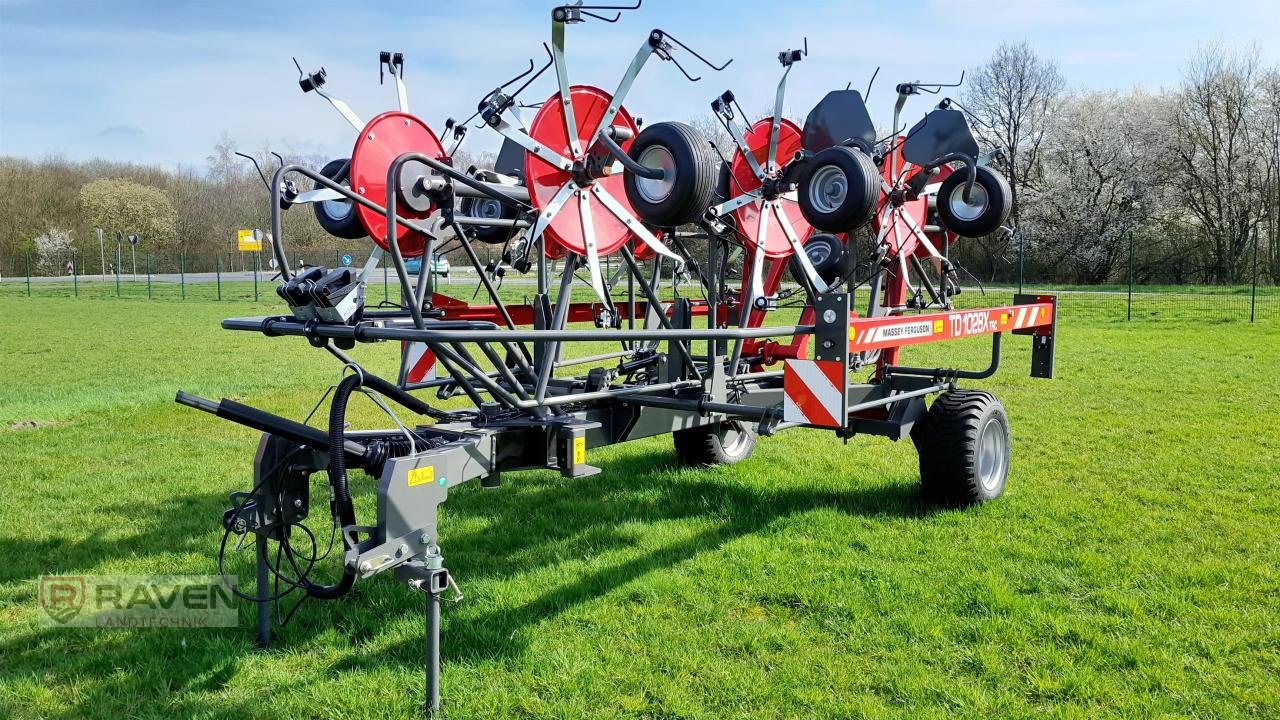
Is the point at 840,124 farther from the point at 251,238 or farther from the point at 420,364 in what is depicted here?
the point at 251,238

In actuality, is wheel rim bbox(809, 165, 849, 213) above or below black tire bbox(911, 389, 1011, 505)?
above

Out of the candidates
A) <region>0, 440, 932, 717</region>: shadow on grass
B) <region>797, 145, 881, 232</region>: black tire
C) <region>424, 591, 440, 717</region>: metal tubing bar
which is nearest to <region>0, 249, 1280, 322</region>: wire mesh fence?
<region>424, 591, 440, 717</region>: metal tubing bar

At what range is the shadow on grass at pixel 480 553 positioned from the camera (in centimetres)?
395

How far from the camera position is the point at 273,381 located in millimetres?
12258

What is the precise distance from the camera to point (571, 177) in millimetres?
4648

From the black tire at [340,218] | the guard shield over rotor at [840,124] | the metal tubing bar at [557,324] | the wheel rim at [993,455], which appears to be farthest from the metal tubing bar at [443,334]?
the wheel rim at [993,455]

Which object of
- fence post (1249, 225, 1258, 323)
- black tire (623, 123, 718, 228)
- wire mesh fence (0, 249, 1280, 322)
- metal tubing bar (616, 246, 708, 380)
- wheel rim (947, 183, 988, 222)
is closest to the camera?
black tire (623, 123, 718, 228)

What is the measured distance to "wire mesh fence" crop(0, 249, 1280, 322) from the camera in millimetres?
22406

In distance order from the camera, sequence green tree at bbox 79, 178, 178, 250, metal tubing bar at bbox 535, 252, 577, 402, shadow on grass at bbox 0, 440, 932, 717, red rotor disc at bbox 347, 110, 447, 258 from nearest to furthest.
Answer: shadow on grass at bbox 0, 440, 932, 717 < metal tubing bar at bbox 535, 252, 577, 402 < red rotor disc at bbox 347, 110, 447, 258 < green tree at bbox 79, 178, 178, 250

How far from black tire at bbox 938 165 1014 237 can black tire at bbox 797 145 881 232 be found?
1329 mm

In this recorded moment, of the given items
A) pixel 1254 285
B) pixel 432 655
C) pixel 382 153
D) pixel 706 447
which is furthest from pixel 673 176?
pixel 1254 285

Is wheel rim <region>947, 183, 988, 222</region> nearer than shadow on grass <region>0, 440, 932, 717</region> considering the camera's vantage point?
No

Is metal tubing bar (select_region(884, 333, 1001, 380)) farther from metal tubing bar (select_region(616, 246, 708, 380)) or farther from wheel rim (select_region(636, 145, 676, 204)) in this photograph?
wheel rim (select_region(636, 145, 676, 204))

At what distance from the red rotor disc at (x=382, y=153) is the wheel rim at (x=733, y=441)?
3.61m
